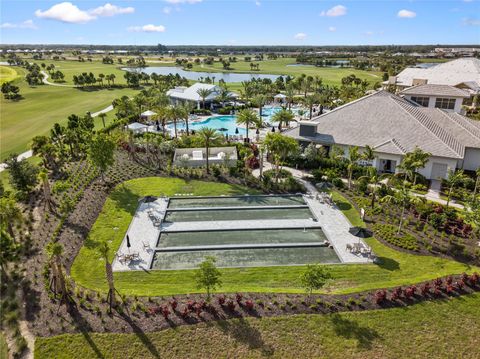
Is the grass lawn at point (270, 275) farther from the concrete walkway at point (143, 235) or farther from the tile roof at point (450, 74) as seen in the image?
the tile roof at point (450, 74)

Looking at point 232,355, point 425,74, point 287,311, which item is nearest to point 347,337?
point 287,311

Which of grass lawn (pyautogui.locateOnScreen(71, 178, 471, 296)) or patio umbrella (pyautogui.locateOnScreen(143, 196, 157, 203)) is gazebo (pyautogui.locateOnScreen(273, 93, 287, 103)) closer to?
patio umbrella (pyautogui.locateOnScreen(143, 196, 157, 203))

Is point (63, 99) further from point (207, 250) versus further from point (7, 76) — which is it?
point (207, 250)

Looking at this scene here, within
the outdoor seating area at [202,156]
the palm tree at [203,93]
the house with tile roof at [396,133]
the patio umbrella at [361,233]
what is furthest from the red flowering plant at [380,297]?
the palm tree at [203,93]

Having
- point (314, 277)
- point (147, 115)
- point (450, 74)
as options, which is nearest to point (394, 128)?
point (314, 277)

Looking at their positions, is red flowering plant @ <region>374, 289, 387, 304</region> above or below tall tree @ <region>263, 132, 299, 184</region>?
below

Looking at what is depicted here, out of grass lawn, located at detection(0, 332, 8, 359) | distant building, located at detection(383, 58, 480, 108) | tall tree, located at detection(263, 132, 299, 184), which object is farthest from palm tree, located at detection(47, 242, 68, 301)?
distant building, located at detection(383, 58, 480, 108)

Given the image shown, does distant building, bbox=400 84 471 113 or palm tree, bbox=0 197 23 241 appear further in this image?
distant building, bbox=400 84 471 113

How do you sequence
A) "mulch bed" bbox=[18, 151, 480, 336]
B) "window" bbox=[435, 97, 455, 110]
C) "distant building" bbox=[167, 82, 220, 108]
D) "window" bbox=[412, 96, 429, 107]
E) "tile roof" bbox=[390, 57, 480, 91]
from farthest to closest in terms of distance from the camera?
1. "tile roof" bbox=[390, 57, 480, 91]
2. "distant building" bbox=[167, 82, 220, 108]
3. "window" bbox=[412, 96, 429, 107]
4. "window" bbox=[435, 97, 455, 110]
5. "mulch bed" bbox=[18, 151, 480, 336]
